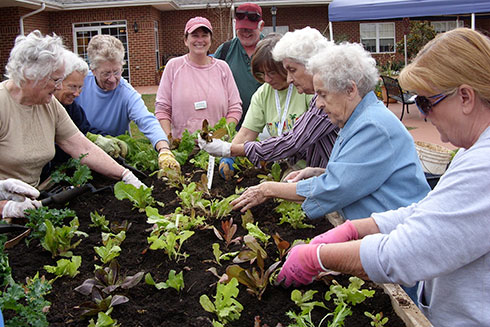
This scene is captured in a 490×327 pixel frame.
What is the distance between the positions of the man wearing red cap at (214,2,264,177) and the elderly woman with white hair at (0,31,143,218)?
221cm

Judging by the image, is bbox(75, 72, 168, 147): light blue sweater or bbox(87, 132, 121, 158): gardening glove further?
bbox(75, 72, 168, 147): light blue sweater

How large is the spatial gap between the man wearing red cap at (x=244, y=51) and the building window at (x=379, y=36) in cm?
2114

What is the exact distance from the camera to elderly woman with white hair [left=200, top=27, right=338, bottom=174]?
280cm

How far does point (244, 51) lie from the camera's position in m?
5.10

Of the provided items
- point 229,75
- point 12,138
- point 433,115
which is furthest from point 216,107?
point 433,115

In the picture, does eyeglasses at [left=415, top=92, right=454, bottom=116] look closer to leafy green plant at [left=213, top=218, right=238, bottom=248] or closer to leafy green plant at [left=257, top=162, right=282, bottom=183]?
leafy green plant at [left=213, top=218, right=238, bottom=248]

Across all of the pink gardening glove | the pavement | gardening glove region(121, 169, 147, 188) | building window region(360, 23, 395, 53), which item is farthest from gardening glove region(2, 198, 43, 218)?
building window region(360, 23, 395, 53)

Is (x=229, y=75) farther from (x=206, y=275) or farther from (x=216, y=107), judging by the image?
(x=206, y=275)

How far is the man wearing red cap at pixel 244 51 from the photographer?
4863 millimetres

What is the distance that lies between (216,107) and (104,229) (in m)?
2.22

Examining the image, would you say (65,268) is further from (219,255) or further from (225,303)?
(225,303)

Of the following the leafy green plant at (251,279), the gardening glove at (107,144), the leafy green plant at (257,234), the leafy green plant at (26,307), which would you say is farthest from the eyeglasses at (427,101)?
the gardening glove at (107,144)

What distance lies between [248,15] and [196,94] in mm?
933

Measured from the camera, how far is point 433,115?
1.55m
